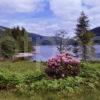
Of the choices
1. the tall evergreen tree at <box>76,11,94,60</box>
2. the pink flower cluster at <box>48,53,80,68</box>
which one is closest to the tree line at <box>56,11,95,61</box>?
the tall evergreen tree at <box>76,11,94,60</box>

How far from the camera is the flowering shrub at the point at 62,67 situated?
Answer: 40.3ft

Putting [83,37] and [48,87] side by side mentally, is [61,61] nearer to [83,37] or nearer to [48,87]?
[48,87]

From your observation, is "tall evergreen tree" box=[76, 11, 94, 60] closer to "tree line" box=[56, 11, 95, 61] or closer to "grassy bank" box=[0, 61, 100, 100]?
"tree line" box=[56, 11, 95, 61]

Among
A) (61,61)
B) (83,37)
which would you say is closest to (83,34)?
(83,37)

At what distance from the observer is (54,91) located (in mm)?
10688

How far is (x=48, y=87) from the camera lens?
11.0 m

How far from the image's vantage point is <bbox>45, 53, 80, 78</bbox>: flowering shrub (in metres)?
12.3

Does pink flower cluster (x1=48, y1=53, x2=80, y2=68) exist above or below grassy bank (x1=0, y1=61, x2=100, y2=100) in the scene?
above

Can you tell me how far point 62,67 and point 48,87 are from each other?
5.18 ft

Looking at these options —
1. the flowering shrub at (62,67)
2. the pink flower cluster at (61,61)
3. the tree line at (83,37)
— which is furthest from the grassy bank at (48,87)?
the tree line at (83,37)

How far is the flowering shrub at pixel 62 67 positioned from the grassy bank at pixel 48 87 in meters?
0.25

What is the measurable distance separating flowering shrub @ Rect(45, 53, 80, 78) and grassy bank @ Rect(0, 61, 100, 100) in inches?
10.0

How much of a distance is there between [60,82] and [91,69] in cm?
250

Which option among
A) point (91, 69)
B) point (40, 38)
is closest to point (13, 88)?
point (91, 69)
